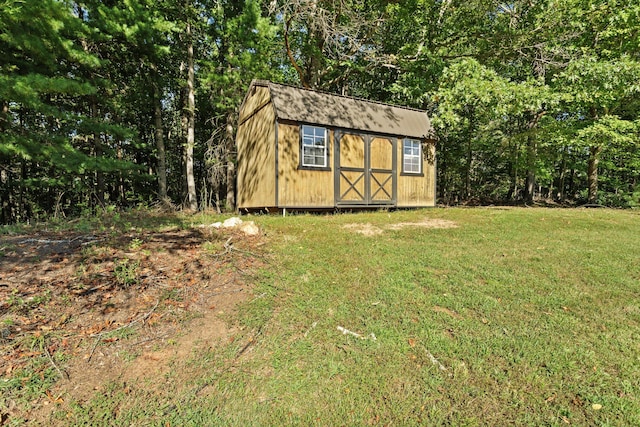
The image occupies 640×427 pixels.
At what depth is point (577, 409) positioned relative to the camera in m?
2.59

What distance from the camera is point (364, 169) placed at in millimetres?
11984

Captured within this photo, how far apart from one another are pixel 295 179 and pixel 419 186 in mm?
5517

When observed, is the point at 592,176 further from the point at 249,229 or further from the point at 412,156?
the point at 249,229

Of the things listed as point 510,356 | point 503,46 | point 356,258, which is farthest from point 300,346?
point 503,46

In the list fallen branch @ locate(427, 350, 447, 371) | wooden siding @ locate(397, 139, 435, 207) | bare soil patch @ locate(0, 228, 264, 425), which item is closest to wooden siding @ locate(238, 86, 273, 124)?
wooden siding @ locate(397, 139, 435, 207)

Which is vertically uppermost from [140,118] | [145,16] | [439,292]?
[145,16]

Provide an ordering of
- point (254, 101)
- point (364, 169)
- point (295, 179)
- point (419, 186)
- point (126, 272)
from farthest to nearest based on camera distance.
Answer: point (419, 186) < point (254, 101) < point (364, 169) < point (295, 179) < point (126, 272)

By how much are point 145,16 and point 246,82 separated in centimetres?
410

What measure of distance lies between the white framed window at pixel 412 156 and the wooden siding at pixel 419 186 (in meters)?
0.18

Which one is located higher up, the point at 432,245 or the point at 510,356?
the point at 432,245

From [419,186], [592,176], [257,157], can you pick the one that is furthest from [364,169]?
[592,176]

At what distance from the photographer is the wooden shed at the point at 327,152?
10805 mm

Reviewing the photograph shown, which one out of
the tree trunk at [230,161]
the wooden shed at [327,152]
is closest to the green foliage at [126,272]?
the wooden shed at [327,152]

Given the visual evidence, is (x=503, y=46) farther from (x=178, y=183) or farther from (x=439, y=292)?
(x=178, y=183)
